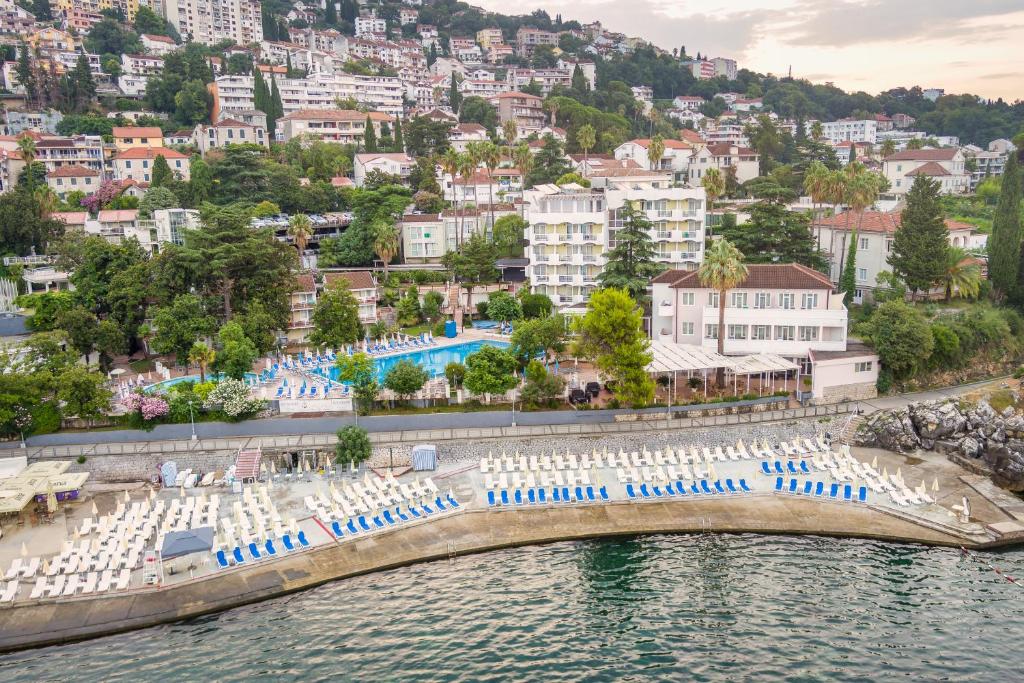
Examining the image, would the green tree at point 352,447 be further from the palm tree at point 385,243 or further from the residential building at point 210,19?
the residential building at point 210,19

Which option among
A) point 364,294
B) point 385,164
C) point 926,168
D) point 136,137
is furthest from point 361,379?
point 926,168

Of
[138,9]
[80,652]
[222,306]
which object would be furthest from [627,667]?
[138,9]

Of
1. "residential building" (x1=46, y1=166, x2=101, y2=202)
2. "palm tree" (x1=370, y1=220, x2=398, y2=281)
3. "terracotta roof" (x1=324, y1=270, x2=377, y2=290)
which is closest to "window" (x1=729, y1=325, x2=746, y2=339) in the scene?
"terracotta roof" (x1=324, y1=270, x2=377, y2=290)

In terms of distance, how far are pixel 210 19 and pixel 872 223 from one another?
15958 centimetres

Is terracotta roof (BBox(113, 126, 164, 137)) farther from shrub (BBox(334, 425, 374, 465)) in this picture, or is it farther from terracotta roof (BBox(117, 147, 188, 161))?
shrub (BBox(334, 425, 374, 465))

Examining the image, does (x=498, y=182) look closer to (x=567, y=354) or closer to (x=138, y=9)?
(x=567, y=354)

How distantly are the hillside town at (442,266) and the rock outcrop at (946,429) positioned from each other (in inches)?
145

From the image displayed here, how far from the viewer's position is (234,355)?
48.0 metres

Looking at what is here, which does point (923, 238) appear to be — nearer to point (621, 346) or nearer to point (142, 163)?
point (621, 346)

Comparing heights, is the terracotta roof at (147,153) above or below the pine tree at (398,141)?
below

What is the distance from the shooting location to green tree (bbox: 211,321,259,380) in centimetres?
4812

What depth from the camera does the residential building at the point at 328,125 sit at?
116 meters

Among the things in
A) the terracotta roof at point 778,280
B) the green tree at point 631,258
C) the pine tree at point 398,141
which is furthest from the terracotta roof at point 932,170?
the pine tree at point 398,141

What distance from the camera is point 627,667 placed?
27188mm
